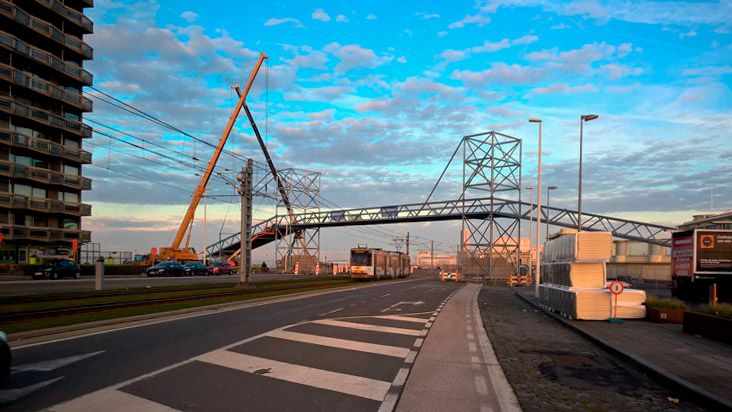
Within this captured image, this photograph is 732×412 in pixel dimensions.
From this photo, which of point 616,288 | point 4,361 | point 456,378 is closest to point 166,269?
point 616,288

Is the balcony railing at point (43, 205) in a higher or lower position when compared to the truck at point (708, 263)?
higher

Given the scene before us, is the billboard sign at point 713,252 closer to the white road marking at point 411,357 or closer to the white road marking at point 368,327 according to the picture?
the white road marking at point 368,327

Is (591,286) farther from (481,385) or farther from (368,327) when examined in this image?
(481,385)

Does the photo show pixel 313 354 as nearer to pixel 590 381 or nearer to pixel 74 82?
pixel 590 381

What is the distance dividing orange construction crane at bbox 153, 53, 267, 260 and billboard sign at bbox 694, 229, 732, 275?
44.6m

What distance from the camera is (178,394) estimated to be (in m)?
7.07

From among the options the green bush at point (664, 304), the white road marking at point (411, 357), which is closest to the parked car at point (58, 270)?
the white road marking at point (411, 357)

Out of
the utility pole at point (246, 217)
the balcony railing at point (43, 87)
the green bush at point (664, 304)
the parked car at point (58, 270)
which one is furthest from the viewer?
the balcony railing at point (43, 87)

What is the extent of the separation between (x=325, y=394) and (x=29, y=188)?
188ft

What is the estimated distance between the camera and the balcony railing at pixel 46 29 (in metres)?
49.7

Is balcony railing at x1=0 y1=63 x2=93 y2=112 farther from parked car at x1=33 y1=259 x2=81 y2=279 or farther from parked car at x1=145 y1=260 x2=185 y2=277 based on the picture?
parked car at x1=145 y1=260 x2=185 y2=277

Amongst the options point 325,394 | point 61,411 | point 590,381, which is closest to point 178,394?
point 61,411

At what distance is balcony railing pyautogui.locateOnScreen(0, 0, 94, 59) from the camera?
49688 millimetres

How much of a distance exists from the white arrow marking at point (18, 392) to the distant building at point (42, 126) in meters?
47.6
